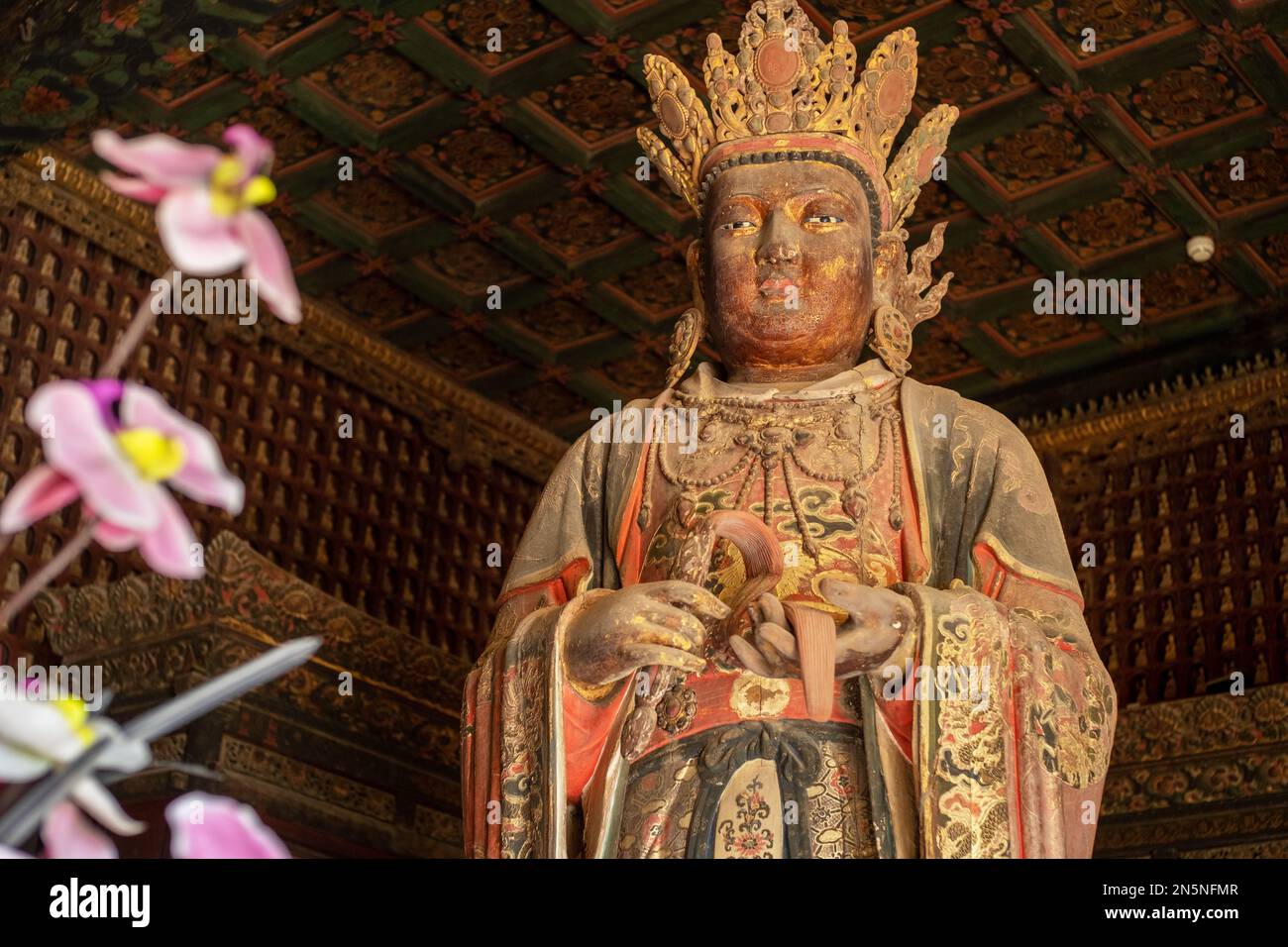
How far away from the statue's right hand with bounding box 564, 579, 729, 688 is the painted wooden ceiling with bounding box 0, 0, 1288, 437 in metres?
2.70

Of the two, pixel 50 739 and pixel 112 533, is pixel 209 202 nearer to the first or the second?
pixel 112 533

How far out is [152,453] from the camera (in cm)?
97

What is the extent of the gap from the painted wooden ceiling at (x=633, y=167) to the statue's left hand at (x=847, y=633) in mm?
2923

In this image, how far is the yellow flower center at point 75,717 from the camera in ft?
3.25

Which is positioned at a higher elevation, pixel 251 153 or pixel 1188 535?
pixel 1188 535

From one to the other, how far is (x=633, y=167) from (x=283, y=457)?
2072 mm

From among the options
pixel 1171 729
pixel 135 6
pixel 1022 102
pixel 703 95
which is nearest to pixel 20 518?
pixel 135 6

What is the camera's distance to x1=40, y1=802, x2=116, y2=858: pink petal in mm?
1013

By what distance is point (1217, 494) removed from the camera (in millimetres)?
8180

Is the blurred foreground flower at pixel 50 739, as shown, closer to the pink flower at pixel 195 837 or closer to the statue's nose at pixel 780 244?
the pink flower at pixel 195 837

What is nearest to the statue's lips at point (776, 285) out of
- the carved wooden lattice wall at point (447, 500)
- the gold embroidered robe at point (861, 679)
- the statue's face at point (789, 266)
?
the statue's face at point (789, 266)

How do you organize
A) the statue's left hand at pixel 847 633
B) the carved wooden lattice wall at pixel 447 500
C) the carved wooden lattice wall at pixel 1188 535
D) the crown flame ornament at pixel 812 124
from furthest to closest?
1. the carved wooden lattice wall at pixel 1188 535
2. the carved wooden lattice wall at pixel 447 500
3. the crown flame ornament at pixel 812 124
4. the statue's left hand at pixel 847 633

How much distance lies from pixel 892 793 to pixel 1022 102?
4.11 metres

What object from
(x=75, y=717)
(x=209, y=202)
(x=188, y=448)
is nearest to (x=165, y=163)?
(x=209, y=202)
